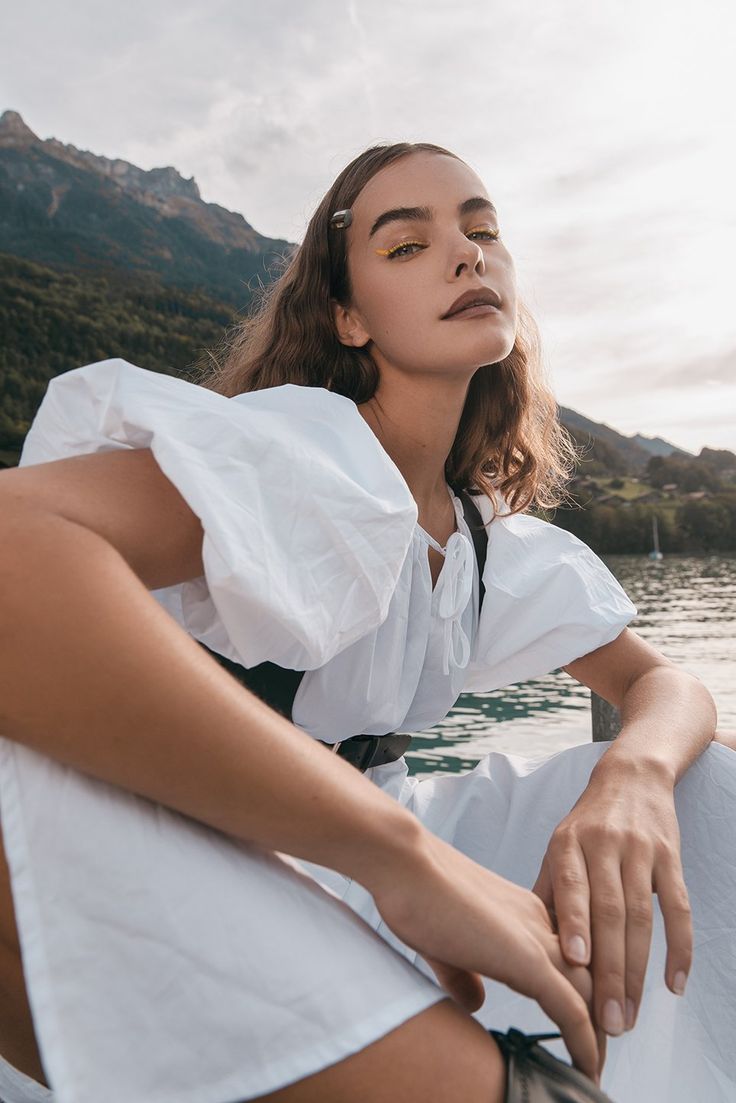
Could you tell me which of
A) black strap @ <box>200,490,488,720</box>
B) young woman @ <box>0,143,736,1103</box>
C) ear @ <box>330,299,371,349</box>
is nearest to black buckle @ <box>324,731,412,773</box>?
young woman @ <box>0,143,736,1103</box>

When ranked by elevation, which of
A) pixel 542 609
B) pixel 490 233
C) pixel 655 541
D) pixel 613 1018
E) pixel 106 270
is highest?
pixel 106 270

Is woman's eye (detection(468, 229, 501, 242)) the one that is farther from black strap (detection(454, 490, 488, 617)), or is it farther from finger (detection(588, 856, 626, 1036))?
finger (detection(588, 856, 626, 1036))

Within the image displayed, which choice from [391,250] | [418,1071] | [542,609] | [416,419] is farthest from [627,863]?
[391,250]

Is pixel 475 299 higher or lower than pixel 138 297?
lower

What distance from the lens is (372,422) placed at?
2.05m

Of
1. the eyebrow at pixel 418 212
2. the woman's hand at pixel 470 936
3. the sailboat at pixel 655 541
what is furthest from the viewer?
the sailboat at pixel 655 541

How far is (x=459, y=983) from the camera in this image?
92cm

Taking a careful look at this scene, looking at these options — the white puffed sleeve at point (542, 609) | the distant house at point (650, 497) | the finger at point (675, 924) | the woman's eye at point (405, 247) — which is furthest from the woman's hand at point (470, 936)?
the distant house at point (650, 497)

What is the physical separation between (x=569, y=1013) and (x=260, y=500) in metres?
0.66

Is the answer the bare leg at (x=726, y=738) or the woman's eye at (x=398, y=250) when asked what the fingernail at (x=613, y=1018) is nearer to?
the bare leg at (x=726, y=738)

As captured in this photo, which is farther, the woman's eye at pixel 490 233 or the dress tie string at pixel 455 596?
the woman's eye at pixel 490 233

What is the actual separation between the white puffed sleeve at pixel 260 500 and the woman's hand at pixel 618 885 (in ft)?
1.37

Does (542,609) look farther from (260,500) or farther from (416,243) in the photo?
(260,500)

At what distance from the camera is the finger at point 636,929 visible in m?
1.03
